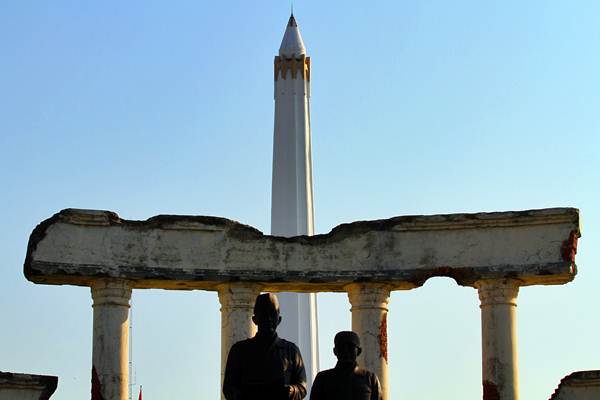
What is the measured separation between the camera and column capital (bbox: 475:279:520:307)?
2673 cm

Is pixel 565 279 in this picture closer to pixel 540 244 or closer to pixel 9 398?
pixel 540 244

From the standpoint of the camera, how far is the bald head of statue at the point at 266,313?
48.1ft

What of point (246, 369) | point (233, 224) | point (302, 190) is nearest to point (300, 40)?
point (302, 190)

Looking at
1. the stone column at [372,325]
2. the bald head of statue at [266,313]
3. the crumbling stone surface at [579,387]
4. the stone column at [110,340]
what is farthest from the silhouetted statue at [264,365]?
the crumbling stone surface at [579,387]

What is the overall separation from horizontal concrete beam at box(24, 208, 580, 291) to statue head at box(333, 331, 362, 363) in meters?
12.0

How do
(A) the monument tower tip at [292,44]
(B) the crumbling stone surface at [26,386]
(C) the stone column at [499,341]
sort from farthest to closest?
(A) the monument tower tip at [292,44]
(C) the stone column at [499,341]
(B) the crumbling stone surface at [26,386]

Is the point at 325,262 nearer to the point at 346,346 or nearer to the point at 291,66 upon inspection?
the point at 346,346

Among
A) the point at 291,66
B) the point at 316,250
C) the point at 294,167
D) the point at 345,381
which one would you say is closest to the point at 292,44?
the point at 291,66

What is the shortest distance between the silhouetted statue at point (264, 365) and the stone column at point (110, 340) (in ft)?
36.5

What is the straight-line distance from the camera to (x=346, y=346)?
1474 cm

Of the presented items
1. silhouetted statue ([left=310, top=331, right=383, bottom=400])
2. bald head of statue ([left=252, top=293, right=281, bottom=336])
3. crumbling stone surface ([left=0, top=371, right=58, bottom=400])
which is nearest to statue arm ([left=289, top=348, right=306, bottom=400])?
silhouetted statue ([left=310, top=331, right=383, bottom=400])

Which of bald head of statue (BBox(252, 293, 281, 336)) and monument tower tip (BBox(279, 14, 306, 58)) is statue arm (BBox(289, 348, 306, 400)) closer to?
bald head of statue (BBox(252, 293, 281, 336))

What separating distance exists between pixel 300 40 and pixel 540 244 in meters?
31.7

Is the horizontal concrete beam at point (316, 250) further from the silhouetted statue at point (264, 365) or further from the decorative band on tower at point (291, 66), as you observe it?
the decorative band on tower at point (291, 66)
